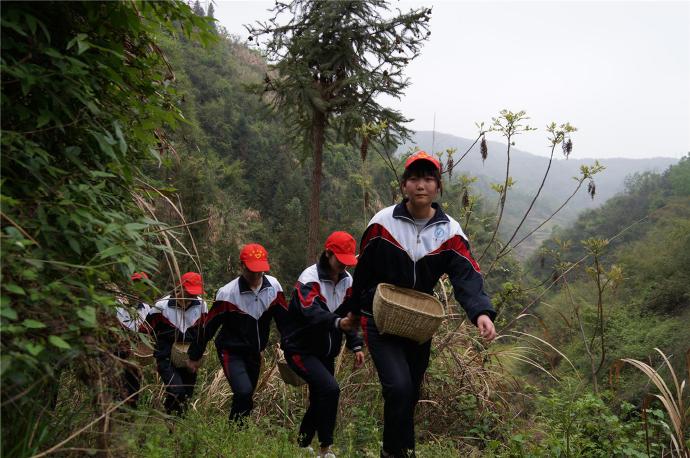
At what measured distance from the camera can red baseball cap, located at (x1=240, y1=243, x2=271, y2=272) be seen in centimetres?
456

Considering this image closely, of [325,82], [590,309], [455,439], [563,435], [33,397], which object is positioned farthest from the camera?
[590,309]

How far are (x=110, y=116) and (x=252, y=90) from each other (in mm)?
17016

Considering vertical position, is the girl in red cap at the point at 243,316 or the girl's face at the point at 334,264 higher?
the girl's face at the point at 334,264

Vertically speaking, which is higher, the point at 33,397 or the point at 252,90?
the point at 252,90

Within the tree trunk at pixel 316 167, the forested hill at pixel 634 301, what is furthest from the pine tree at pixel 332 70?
the forested hill at pixel 634 301

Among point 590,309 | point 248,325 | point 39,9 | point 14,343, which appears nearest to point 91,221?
point 14,343

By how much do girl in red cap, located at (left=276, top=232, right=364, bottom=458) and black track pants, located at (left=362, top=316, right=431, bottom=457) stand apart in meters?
0.72

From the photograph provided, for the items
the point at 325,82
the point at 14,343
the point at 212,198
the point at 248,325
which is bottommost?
the point at 212,198

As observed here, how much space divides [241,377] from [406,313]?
2131 mm

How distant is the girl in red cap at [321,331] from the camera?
4.11m

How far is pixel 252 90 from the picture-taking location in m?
18.4

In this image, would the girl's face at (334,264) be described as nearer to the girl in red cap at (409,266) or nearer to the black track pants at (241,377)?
the girl in red cap at (409,266)

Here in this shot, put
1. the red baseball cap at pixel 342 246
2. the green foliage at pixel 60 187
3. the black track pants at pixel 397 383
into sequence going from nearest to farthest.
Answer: the green foliage at pixel 60 187 < the black track pants at pixel 397 383 < the red baseball cap at pixel 342 246

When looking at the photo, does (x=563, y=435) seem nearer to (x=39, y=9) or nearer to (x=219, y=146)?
(x=39, y=9)
